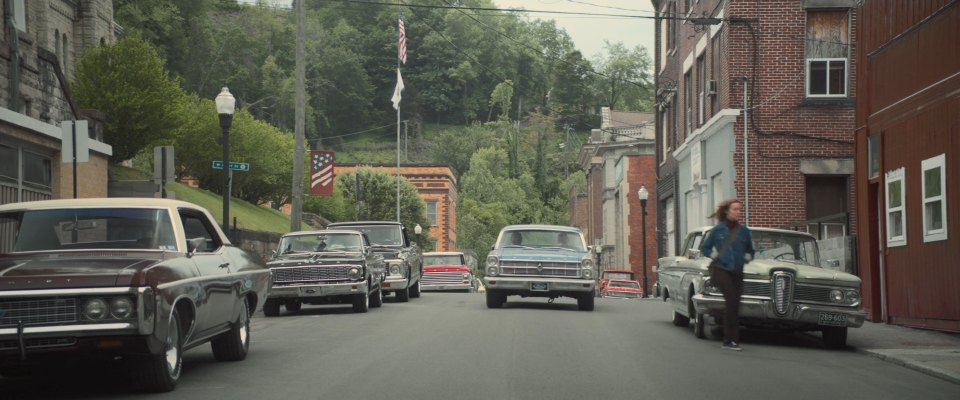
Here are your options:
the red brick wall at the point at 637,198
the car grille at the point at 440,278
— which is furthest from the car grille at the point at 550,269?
the red brick wall at the point at 637,198

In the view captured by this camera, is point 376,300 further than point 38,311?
Yes

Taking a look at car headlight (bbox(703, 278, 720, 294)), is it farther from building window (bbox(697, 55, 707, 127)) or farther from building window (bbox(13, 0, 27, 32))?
building window (bbox(697, 55, 707, 127))

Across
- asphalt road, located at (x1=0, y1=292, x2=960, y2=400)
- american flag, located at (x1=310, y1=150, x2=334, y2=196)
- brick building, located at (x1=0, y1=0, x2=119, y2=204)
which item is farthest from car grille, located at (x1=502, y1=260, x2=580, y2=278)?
american flag, located at (x1=310, y1=150, x2=334, y2=196)

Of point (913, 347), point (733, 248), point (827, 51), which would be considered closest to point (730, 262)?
point (733, 248)

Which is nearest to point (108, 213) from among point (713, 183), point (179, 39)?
point (713, 183)

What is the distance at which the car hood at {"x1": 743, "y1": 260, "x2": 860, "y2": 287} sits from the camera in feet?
48.5

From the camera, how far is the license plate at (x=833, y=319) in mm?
14539

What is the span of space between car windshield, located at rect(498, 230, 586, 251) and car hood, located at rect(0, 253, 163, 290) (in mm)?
13682

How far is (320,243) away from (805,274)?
Result: 10.5 m

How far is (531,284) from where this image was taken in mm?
21719

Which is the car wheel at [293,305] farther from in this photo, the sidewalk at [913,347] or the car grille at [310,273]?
the sidewalk at [913,347]

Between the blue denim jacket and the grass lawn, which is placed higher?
the grass lawn

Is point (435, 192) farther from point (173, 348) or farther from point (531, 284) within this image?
point (173, 348)

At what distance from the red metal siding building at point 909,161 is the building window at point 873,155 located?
0.02 m
